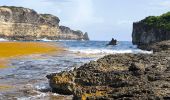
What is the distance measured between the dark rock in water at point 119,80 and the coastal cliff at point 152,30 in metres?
86.9

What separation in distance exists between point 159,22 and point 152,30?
3.34m

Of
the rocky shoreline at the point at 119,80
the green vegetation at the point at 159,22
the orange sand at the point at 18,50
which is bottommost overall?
the orange sand at the point at 18,50

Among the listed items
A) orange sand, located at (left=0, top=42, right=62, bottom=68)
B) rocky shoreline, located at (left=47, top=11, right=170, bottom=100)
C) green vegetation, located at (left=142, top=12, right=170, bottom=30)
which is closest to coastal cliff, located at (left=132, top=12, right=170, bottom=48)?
green vegetation, located at (left=142, top=12, right=170, bottom=30)

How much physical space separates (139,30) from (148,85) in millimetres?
120987

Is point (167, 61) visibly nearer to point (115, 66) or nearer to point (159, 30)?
point (115, 66)

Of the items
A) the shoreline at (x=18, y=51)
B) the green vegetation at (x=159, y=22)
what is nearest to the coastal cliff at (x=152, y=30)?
the green vegetation at (x=159, y=22)

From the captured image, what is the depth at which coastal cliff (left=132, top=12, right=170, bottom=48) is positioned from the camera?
11166 cm

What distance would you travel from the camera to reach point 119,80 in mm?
16109

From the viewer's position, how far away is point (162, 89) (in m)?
13.7

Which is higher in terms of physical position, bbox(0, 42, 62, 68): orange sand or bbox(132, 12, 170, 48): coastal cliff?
bbox(132, 12, 170, 48): coastal cliff

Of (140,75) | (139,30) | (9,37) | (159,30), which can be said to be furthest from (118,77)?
(9,37)

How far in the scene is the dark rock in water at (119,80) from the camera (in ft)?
44.5

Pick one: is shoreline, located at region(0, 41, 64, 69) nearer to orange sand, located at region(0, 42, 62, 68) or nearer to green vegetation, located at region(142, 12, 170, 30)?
orange sand, located at region(0, 42, 62, 68)

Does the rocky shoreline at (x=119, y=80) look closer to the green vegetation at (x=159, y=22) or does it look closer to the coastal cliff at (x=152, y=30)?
the coastal cliff at (x=152, y=30)
